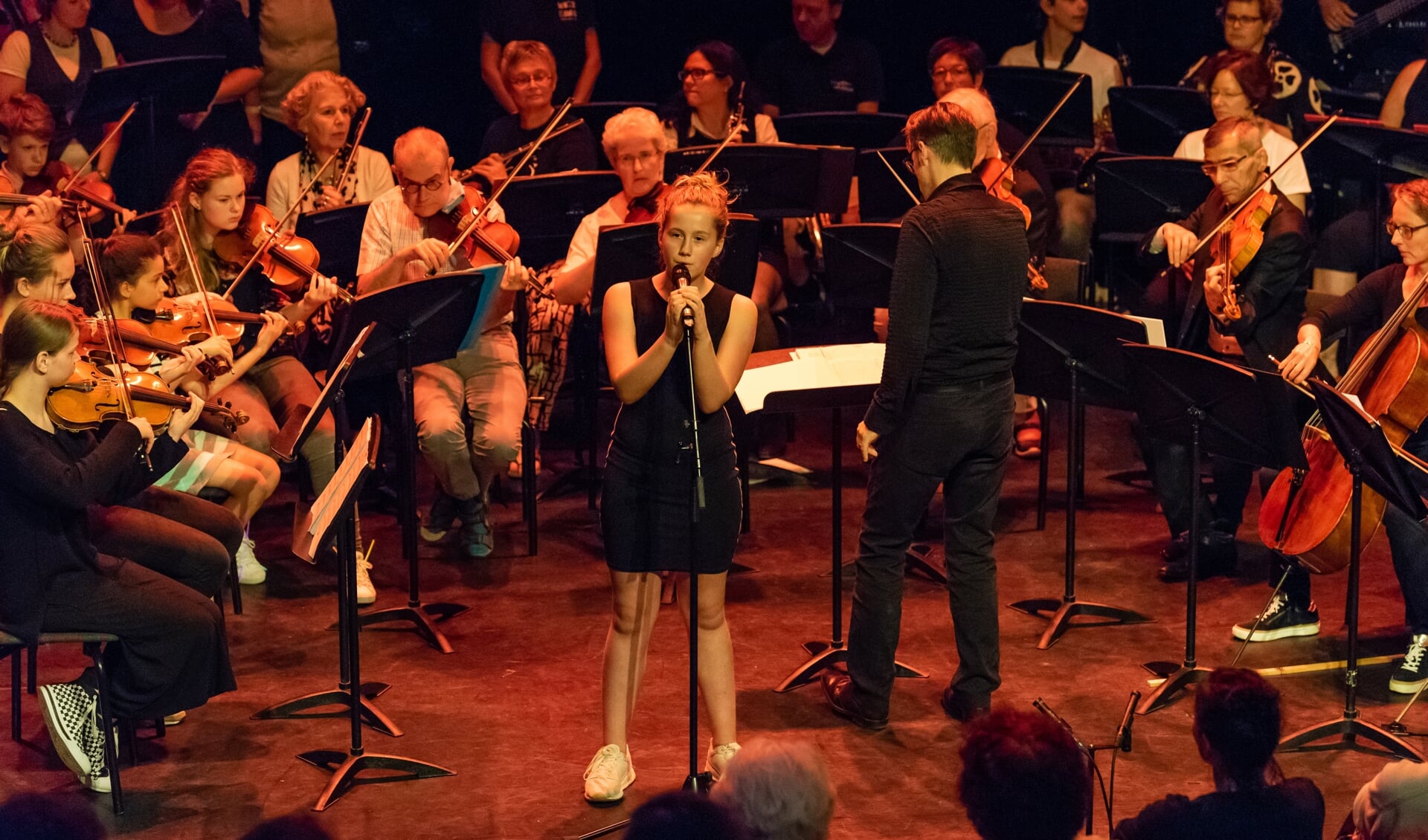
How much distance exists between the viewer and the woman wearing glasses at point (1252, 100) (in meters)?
6.62

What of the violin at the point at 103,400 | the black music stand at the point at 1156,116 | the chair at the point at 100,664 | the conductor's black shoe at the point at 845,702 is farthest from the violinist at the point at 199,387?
the black music stand at the point at 1156,116

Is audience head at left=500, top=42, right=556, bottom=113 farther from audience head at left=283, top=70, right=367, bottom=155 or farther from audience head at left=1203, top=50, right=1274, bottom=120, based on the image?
audience head at left=1203, top=50, right=1274, bottom=120

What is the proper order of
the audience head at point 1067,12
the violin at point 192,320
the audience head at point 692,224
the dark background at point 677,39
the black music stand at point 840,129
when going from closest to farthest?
the audience head at point 692,224 < the violin at point 192,320 < the black music stand at point 840,129 < the audience head at point 1067,12 < the dark background at point 677,39

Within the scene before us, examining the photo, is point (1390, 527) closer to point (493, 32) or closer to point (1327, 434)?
point (1327, 434)

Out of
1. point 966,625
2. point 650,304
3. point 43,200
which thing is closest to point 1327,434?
point 966,625

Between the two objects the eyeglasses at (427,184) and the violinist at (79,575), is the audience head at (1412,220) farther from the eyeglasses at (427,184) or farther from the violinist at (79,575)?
the violinist at (79,575)

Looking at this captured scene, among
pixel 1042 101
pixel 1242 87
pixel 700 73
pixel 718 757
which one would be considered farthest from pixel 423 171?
pixel 1242 87

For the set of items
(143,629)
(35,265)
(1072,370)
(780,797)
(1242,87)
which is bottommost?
(143,629)

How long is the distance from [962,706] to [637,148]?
8.46ft

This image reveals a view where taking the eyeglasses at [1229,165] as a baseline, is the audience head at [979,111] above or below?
above

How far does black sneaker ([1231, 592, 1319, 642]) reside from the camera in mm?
5426

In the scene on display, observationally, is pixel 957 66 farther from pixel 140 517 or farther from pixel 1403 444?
pixel 140 517

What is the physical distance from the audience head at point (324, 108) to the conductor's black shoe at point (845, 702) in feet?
10.4

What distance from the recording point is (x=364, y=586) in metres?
5.80
